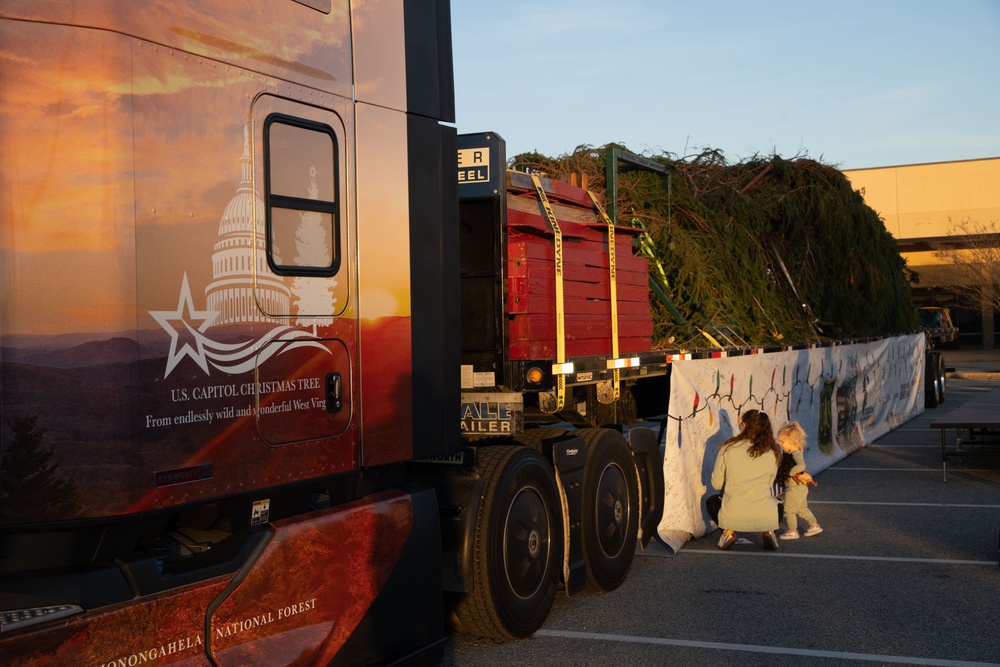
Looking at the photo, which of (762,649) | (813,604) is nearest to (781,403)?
(813,604)

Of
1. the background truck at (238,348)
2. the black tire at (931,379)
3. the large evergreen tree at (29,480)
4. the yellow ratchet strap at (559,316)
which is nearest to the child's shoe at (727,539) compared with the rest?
the yellow ratchet strap at (559,316)

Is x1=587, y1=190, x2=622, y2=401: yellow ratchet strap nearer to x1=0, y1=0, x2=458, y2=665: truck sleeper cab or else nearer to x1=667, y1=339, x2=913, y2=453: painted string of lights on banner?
x1=667, y1=339, x2=913, y2=453: painted string of lights on banner

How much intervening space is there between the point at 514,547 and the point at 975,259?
38520mm

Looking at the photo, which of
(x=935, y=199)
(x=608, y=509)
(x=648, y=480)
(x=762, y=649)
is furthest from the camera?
(x=935, y=199)

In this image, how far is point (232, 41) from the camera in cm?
441

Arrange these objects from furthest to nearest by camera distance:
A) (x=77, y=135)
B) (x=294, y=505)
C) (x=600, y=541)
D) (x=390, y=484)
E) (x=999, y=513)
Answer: (x=999, y=513) → (x=600, y=541) → (x=390, y=484) → (x=294, y=505) → (x=77, y=135)

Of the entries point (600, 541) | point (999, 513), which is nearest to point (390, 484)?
point (600, 541)

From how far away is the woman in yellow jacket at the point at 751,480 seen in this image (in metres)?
8.95

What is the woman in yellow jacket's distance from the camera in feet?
29.4

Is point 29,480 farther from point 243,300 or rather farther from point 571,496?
point 571,496

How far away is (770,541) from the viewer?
905 cm

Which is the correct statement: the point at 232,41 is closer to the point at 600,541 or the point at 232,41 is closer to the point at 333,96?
the point at 333,96

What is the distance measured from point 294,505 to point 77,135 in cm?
181

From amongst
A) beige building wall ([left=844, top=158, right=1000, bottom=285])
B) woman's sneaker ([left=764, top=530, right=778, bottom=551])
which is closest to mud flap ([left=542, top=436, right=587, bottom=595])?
woman's sneaker ([left=764, top=530, right=778, bottom=551])
